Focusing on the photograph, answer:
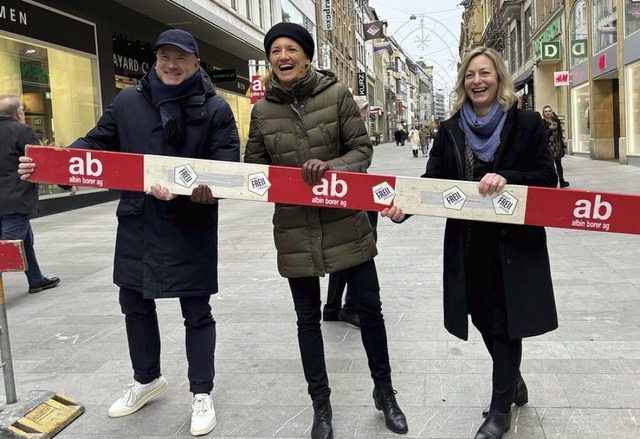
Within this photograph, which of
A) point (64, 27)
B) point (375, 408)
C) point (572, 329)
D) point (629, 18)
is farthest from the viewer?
point (629, 18)

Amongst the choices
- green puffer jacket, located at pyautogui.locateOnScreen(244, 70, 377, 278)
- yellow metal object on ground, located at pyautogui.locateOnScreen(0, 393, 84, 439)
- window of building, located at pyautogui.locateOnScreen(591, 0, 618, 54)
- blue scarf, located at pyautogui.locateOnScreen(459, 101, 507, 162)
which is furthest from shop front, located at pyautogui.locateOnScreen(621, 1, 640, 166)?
yellow metal object on ground, located at pyautogui.locateOnScreen(0, 393, 84, 439)

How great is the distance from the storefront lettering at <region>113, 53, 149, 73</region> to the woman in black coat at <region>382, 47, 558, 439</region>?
604 inches

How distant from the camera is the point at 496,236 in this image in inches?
113

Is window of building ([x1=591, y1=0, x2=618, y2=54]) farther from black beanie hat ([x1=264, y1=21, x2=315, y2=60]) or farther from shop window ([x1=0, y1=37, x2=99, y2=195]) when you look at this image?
black beanie hat ([x1=264, y1=21, x2=315, y2=60])

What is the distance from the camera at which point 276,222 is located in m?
3.17

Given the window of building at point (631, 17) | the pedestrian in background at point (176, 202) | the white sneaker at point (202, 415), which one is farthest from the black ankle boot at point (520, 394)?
the window of building at point (631, 17)

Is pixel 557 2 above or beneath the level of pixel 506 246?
above

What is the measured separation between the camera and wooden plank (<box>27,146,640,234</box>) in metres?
2.82

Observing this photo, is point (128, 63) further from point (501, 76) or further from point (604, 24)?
point (501, 76)

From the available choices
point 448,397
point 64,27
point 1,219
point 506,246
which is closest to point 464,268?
point 506,246

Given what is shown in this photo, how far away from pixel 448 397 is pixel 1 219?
196 inches

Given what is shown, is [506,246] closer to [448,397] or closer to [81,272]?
[448,397]

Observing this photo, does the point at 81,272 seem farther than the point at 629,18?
No

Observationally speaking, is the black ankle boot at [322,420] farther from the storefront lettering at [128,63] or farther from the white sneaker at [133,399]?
the storefront lettering at [128,63]
